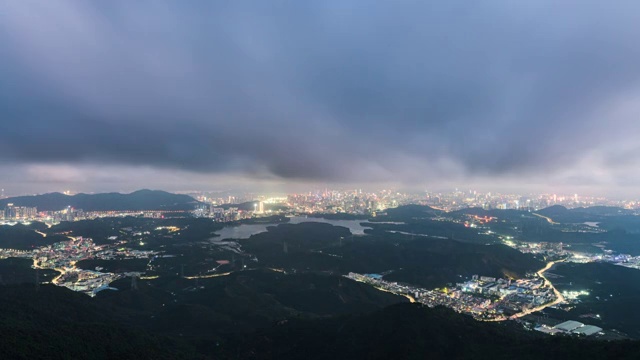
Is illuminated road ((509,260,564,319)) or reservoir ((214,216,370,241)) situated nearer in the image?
illuminated road ((509,260,564,319))

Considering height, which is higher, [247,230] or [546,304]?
[247,230]

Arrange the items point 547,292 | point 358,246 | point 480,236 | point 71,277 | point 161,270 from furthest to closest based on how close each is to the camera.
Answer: point 480,236
point 358,246
point 161,270
point 71,277
point 547,292

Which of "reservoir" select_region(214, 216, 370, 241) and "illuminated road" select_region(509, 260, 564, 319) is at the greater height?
"reservoir" select_region(214, 216, 370, 241)

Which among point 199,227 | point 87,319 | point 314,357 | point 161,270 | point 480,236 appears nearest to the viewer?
point 314,357

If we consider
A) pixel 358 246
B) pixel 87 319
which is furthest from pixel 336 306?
pixel 358 246

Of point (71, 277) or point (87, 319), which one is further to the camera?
point (71, 277)

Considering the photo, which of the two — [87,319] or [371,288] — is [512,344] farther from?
[87,319]

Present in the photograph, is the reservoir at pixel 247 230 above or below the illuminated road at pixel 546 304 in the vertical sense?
above

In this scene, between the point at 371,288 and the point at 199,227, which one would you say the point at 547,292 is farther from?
the point at 199,227

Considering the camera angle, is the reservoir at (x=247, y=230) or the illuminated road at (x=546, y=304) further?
the reservoir at (x=247, y=230)

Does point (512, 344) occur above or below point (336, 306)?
above

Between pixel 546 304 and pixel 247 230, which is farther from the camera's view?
pixel 247 230
